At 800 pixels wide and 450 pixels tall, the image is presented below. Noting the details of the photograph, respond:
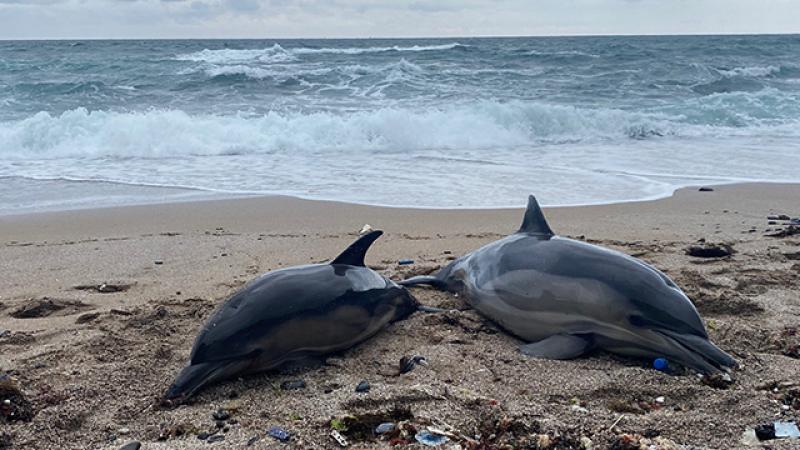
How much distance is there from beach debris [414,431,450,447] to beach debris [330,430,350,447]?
0.32 metres

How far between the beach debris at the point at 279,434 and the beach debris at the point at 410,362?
0.98m

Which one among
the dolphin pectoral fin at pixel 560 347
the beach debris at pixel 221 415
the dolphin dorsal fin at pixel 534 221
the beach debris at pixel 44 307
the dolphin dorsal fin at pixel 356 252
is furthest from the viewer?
the beach debris at pixel 44 307

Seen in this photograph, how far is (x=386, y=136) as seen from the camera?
606 inches

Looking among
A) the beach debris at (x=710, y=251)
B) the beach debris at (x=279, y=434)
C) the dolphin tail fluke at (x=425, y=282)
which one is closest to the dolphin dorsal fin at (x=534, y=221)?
the dolphin tail fluke at (x=425, y=282)

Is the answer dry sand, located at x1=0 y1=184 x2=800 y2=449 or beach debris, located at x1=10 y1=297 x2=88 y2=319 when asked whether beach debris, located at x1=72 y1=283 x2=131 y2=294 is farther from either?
beach debris, located at x1=10 y1=297 x2=88 y2=319

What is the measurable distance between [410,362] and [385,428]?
89cm

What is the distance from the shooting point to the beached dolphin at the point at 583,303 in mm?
4301

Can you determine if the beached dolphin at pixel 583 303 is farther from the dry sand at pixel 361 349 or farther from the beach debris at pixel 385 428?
the beach debris at pixel 385 428

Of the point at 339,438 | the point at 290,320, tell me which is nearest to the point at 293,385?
the point at 290,320

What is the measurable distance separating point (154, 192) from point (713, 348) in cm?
804

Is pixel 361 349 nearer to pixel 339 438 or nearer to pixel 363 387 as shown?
pixel 363 387

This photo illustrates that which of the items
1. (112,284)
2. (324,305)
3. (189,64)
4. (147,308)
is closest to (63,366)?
(147,308)

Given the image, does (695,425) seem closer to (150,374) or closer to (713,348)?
(713,348)

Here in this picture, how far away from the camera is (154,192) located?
1036 cm
